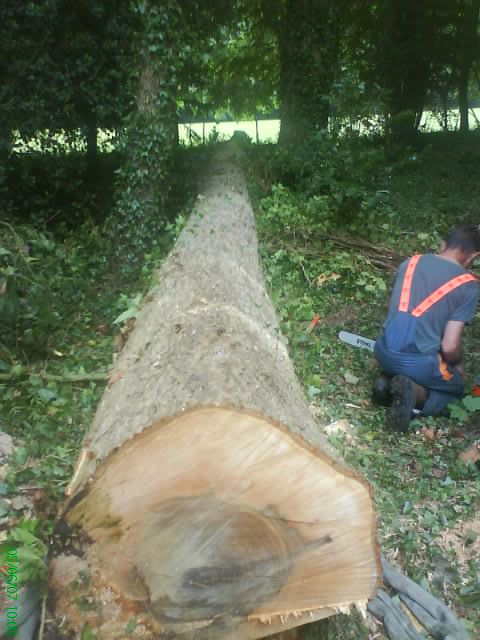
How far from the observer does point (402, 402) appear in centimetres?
366

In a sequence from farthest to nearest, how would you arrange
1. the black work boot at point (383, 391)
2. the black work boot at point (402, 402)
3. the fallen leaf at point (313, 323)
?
the fallen leaf at point (313, 323) → the black work boot at point (383, 391) → the black work boot at point (402, 402)

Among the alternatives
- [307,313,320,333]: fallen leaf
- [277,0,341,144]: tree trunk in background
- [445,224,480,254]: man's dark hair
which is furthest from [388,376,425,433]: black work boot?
[277,0,341,144]: tree trunk in background

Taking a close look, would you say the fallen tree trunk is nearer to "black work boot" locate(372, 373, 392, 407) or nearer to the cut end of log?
the cut end of log

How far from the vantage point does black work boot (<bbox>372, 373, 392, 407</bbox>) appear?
3.97 metres

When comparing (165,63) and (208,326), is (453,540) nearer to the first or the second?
(208,326)

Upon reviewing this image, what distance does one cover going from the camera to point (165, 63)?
20.4 feet

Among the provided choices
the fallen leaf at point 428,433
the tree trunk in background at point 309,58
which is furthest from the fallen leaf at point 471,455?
the tree trunk in background at point 309,58

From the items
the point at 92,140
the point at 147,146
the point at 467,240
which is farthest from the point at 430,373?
the point at 92,140

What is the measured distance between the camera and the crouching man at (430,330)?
12.2 feet

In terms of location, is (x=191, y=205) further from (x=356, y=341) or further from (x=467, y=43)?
(x=467, y=43)

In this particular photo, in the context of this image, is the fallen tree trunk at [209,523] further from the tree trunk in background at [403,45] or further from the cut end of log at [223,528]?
the tree trunk in background at [403,45]

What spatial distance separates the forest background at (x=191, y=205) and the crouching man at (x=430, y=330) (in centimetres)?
17

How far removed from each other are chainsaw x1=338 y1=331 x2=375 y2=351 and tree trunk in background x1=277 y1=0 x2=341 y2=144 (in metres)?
4.64

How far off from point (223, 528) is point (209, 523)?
0.16 feet
